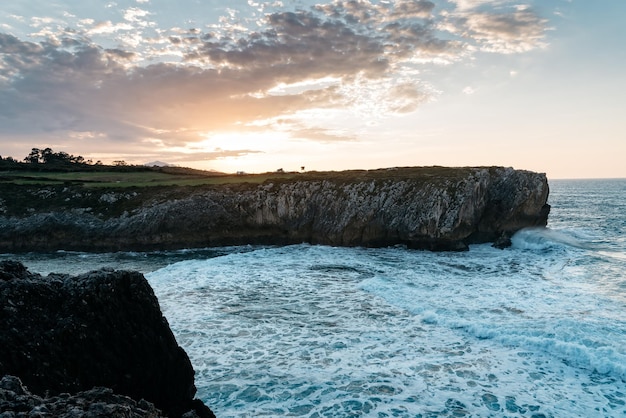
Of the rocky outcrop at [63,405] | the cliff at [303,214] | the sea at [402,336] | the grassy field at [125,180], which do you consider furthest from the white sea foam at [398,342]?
the grassy field at [125,180]

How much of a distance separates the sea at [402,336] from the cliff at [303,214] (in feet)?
32.6

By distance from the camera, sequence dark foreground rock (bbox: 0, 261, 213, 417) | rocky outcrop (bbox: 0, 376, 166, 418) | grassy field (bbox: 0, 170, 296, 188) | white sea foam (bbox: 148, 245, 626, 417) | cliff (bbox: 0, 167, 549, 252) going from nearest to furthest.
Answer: rocky outcrop (bbox: 0, 376, 166, 418) → dark foreground rock (bbox: 0, 261, 213, 417) → white sea foam (bbox: 148, 245, 626, 417) → cliff (bbox: 0, 167, 549, 252) → grassy field (bbox: 0, 170, 296, 188)

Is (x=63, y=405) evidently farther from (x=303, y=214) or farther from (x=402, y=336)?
(x=303, y=214)

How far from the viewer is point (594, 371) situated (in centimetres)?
1166

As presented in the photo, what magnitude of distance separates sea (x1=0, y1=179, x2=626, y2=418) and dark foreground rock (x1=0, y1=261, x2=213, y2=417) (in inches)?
112

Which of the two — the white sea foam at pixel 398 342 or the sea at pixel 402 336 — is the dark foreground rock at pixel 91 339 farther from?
the white sea foam at pixel 398 342

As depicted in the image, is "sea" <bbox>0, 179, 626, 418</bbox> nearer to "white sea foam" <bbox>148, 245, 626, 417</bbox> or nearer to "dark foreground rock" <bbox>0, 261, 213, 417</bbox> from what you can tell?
"white sea foam" <bbox>148, 245, 626, 417</bbox>

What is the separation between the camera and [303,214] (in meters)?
40.5

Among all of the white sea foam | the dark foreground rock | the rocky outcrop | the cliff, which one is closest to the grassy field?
the cliff

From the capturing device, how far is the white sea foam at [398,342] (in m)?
10.0

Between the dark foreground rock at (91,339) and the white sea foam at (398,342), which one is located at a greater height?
the dark foreground rock at (91,339)

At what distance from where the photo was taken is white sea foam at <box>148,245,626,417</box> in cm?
1000

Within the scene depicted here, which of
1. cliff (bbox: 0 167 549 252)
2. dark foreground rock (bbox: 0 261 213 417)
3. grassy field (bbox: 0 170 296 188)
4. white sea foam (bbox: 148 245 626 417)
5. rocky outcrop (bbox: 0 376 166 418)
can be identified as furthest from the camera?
grassy field (bbox: 0 170 296 188)

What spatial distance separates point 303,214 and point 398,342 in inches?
1082
